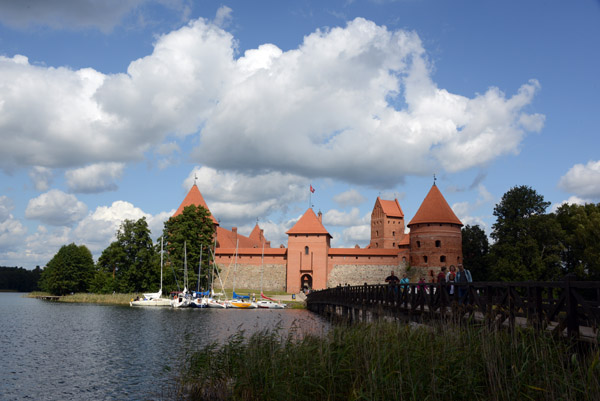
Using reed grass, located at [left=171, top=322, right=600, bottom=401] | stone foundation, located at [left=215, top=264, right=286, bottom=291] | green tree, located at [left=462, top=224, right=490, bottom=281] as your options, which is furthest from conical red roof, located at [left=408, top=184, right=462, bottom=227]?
reed grass, located at [left=171, top=322, right=600, bottom=401]

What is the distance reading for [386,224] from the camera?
264ft

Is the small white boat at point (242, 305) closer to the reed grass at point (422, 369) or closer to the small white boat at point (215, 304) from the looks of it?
the small white boat at point (215, 304)

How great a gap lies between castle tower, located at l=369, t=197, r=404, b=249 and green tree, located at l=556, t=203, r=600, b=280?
40.7 m

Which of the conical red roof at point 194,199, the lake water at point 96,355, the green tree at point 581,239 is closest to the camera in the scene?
the lake water at point 96,355

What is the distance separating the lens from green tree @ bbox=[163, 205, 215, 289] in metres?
44.5

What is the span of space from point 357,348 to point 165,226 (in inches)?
1675

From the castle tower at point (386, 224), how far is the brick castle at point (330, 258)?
84.9 ft

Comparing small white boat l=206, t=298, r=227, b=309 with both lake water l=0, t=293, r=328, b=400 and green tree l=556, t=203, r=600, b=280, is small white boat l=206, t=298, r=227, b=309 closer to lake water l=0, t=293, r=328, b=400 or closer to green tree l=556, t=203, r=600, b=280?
lake water l=0, t=293, r=328, b=400

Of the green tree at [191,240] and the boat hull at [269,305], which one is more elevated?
the green tree at [191,240]

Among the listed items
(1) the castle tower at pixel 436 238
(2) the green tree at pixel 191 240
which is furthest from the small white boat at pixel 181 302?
(1) the castle tower at pixel 436 238

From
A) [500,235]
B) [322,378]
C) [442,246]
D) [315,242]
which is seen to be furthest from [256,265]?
[322,378]

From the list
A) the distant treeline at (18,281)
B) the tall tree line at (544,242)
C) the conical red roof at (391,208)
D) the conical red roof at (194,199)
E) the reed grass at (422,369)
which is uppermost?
the conical red roof at (391,208)

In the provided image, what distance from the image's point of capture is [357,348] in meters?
7.29

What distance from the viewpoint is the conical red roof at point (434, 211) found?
47.8 metres
